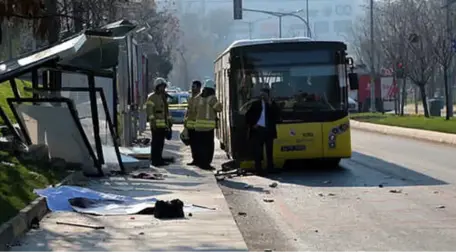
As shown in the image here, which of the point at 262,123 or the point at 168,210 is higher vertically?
the point at 262,123

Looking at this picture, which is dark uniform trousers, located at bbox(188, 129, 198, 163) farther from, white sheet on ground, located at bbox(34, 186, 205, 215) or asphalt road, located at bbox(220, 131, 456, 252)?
white sheet on ground, located at bbox(34, 186, 205, 215)

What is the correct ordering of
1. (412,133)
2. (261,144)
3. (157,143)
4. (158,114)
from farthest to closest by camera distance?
(412,133)
(157,143)
(158,114)
(261,144)

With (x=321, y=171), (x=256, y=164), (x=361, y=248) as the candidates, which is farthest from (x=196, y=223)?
(x=321, y=171)

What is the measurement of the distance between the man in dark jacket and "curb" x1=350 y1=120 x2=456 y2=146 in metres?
11.9

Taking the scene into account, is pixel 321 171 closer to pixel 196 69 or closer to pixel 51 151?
pixel 51 151

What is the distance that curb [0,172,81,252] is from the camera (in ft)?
32.4

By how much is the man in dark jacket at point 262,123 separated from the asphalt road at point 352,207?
1.88 feet

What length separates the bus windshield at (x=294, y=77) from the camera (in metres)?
19.6

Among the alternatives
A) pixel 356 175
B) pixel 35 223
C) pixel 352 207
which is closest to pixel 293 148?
pixel 356 175

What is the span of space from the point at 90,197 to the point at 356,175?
6926 mm

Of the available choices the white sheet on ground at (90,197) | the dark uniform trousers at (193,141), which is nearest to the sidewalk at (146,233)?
the white sheet on ground at (90,197)

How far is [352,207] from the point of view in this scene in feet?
44.7

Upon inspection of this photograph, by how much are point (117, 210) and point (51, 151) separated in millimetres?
5249

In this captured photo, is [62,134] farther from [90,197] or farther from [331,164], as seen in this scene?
[331,164]
